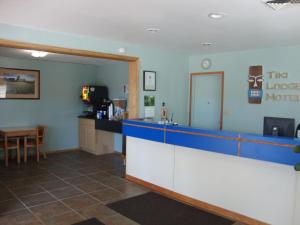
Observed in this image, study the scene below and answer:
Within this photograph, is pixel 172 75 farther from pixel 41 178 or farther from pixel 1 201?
pixel 1 201

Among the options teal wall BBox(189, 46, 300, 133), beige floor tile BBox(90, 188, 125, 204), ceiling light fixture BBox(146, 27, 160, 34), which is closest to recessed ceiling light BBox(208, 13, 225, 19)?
ceiling light fixture BBox(146, 27, 160, 34)

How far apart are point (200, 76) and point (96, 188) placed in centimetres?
320

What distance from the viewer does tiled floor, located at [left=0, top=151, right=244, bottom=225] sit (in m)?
3.41

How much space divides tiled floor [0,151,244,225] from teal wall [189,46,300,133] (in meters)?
2.37

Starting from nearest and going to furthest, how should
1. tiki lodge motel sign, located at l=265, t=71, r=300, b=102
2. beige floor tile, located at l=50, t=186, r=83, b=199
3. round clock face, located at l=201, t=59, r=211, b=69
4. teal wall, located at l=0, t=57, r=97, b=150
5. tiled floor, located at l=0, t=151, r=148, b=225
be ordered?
tiled floor, located at l=0, t=151, r=148, b=225 < beige floor tile, located at l=50, t=186, r=83, b=199 < tiki lodge motel sign, located at l=265, t=71, r=300, b=102 < round clock face, located at l=201, t=59, r=211, b=69 < teal wall, located at l=0, t=57, r=97, b=150

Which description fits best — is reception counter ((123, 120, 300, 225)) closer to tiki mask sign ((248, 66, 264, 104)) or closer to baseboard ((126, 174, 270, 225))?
baseboard ((126, 174, 270, 225))

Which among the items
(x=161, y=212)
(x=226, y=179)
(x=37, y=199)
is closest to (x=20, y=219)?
(x=37, y=199)

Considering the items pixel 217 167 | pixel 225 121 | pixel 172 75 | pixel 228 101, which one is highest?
pixel 172 75

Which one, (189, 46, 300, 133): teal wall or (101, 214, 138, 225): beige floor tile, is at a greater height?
(189, 46, 300, 133): teal wall

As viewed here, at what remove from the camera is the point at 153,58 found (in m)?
5.13

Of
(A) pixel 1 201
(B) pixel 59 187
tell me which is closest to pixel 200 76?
(B) pixel 59 187

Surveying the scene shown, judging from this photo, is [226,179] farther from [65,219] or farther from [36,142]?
[36,142]

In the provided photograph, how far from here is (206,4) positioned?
8.75 feet

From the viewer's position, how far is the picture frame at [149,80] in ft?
16.4
